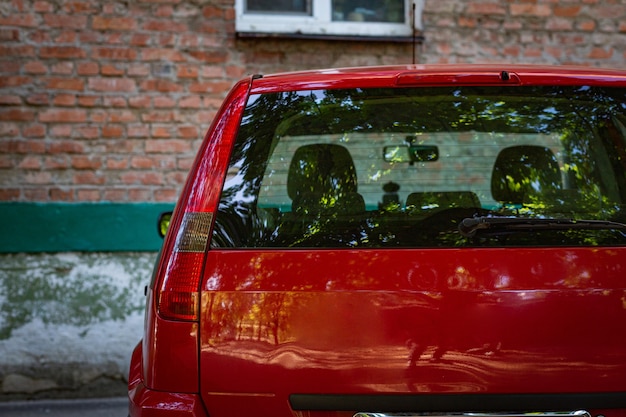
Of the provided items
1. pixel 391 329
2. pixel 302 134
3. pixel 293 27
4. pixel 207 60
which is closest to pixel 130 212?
pixel 207 60

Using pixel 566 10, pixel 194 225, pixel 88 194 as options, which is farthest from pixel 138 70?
pixel 194 225

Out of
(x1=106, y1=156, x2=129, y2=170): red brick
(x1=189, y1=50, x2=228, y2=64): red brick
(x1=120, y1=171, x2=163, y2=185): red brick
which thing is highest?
(x1=189, y1=50, x2=228, y2=64): red brick

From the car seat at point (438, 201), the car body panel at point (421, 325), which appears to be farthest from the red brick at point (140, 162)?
the car body panel at point (421, 325)

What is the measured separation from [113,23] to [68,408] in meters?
2.58

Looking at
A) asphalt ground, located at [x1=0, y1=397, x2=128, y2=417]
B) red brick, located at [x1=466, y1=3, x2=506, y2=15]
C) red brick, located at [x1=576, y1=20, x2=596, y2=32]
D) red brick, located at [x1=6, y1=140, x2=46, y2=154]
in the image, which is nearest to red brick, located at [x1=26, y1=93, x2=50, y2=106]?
red brick, located at [x1=6, y1=140, x2=46, y2=154]

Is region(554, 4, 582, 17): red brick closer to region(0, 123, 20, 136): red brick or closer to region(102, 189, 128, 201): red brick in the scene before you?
region(102, 189, 128, 201): red brick

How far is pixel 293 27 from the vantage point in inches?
229

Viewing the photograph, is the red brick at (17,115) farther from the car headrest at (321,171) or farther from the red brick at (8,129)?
the car headrest at (321,171)

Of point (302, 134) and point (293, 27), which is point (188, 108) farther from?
point (302, 134)

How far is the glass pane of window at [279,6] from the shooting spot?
5891 millimetres

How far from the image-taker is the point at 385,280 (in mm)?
2057

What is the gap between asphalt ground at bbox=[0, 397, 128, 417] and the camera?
16.7ft

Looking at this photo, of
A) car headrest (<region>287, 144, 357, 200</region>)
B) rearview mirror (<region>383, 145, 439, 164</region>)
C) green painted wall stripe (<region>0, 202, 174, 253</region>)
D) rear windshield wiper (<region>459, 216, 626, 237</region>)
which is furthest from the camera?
green painted wall stripe (<region>0, 202, 174, 253</region>)

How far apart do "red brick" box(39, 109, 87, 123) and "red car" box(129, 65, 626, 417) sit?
3353 millimetres
